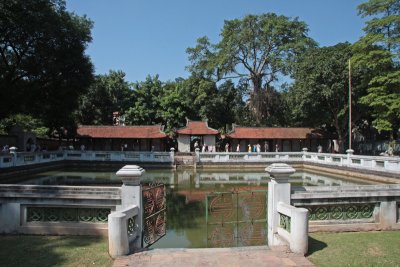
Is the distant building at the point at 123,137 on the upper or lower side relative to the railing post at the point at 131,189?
upper

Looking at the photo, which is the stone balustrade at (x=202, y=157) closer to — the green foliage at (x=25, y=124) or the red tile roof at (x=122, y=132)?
the red tile roof at (x=122, y=132)

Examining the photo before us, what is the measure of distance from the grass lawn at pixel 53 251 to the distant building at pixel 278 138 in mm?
31770

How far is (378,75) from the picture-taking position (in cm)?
2586

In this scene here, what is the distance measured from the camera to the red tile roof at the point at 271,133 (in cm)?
3762

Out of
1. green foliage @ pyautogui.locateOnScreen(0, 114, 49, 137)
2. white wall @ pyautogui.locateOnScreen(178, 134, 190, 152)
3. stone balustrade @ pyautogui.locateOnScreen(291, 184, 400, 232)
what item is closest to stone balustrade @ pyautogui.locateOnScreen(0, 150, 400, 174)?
green foliage @ pyautogui.locateOnScreen(0, 114, 49, 137)

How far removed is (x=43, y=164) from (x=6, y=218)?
66.5ft

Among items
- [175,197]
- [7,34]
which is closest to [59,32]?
[7,34]

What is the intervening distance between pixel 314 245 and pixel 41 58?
21.9 m

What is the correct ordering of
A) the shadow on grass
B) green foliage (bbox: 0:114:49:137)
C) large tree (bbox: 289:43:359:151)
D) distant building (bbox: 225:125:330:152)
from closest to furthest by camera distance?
the shadow on grass → large tree (bbox: 289:43:359:151) → green foliage (bbox: 0:114:49:137) → distant building (bbox: 225:125:330:152)

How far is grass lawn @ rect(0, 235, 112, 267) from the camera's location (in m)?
5.27

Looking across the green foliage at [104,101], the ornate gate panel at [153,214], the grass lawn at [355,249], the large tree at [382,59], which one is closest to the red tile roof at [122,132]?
the green foliage at [104,101]

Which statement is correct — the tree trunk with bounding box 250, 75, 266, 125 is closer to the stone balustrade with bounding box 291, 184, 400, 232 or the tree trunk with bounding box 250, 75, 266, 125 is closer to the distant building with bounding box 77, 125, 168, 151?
the distant building with bounding box 77, 125, 168, 151

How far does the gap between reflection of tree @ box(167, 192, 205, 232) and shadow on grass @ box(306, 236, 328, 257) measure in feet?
15.4

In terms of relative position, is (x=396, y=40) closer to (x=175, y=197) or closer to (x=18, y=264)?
(x=175, y=197)
